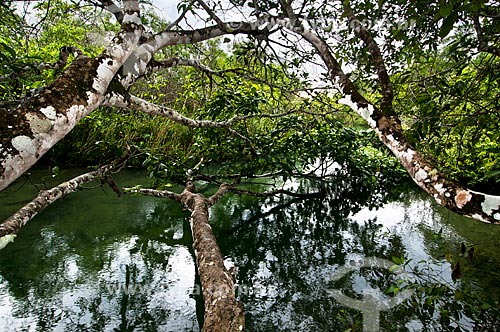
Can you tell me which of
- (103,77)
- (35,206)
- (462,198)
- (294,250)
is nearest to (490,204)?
(462,198)

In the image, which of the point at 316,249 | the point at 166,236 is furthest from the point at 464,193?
the point at 166,236

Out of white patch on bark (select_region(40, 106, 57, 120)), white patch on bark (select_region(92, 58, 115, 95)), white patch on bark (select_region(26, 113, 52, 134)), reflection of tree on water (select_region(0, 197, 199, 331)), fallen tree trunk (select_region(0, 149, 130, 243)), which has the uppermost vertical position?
white patch on bark (select_region(92, 58, 115, 95))

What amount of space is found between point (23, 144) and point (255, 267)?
2.70m

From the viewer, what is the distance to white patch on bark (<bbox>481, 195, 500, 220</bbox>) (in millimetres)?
1133

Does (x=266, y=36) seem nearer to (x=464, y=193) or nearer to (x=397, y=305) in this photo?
(x=464, y=193)

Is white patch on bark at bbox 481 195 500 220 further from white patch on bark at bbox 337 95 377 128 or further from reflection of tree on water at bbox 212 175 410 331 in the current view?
reflection of tree on water at bbox 212 175 410 331

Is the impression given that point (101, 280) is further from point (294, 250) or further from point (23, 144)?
point (23, 144)

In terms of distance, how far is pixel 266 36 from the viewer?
248 centimetres

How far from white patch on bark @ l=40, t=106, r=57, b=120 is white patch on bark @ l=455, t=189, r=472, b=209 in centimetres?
144

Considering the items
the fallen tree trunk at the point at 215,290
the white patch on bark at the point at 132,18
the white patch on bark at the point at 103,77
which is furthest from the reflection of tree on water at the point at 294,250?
the white patch on bark at the point at 132,18

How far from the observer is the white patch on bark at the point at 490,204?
1.13 meters

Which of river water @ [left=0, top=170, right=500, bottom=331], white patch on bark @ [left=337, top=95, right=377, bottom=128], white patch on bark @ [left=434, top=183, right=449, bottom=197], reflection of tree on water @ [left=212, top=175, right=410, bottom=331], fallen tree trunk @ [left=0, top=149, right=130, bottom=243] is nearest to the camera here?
white patch on bark @ [left=434, top=183, right=449, bottom=197]

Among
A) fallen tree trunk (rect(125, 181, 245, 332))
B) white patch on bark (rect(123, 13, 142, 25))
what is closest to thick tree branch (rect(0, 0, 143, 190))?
white patch on bark (rect(123, 13, 142, 25))

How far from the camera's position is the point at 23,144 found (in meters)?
0.95
